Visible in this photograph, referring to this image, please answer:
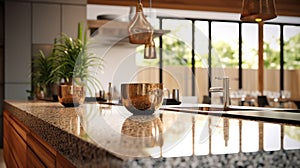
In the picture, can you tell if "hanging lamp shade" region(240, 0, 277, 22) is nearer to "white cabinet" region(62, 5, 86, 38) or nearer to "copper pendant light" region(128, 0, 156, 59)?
"copper pendant light" region(128, 0, 156, 59)

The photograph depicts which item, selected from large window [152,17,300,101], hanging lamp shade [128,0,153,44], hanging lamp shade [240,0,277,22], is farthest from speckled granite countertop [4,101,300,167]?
large window [152,17,300,101]

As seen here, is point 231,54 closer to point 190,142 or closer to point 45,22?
point 45,22

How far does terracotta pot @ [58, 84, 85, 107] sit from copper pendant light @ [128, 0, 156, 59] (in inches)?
35.2

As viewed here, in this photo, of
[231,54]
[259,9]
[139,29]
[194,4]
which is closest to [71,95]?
[139,29]

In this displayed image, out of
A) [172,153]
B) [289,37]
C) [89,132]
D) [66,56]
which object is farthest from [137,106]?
[289,37]

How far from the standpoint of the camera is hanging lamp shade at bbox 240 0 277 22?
3.04m

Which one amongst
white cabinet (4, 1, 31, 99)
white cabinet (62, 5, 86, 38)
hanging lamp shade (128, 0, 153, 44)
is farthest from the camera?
white cabinet (62, 5, 86, 38)

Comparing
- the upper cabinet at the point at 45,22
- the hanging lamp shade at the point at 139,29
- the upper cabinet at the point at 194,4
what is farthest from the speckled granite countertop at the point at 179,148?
the upper cabinet at the point at 194,4

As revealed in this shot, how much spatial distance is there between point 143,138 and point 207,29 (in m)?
10.2

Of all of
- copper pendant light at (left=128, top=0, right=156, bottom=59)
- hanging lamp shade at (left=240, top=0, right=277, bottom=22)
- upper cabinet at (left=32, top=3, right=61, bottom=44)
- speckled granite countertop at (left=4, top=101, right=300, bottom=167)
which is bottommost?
speckled granite countertop at (left=4, top=101, right=300, bottom=167)

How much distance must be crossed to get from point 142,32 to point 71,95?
1082 mm

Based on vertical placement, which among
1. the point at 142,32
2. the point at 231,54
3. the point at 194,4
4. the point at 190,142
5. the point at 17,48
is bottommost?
the point at 190,142

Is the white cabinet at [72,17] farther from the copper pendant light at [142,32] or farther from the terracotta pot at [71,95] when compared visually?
the terracotta pot at [71,95]

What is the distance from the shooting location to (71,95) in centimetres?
271
